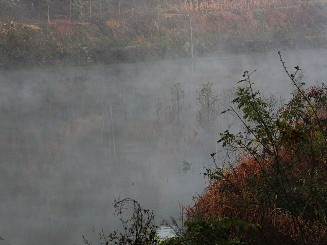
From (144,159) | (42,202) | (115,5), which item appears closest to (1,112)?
(144,159)

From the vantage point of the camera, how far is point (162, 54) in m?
38.5

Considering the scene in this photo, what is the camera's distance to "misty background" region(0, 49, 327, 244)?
11625mm

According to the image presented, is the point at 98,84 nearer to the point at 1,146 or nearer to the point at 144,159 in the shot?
the point at 1,146

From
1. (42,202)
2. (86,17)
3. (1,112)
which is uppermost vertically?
(86,17)

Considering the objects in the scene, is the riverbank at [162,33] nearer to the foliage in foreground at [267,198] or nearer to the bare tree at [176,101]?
the bare tree at [176,101]

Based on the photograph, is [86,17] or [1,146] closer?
[1,146]

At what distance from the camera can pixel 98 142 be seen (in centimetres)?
1761

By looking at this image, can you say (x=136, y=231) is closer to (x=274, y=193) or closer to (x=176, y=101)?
(x=274, y=193)

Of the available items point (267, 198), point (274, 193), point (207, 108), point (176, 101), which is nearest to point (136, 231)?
point (267, 198)

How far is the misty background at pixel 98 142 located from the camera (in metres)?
11.6

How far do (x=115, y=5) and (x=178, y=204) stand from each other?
120ft

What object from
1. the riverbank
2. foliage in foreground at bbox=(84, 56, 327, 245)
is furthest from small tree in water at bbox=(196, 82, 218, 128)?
the riverbank

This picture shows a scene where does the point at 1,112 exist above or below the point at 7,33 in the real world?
below

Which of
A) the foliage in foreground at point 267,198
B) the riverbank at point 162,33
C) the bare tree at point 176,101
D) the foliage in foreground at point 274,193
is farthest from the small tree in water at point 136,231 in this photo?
the riverbank at point 162,33
